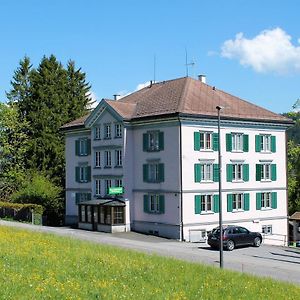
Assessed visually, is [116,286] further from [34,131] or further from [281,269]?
[34,131]

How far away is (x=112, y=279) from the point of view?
61.7 ft

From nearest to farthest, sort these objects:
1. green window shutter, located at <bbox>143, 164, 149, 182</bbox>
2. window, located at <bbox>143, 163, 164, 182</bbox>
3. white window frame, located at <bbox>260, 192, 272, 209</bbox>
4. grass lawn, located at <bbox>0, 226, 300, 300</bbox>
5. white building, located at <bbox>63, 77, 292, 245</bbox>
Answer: grass lawn, located at <bbox>0, 226, 300, 300</bbox>, white building, located at <bbox>63, 77, 292, 245</bbox>, window, located at <bbox>143, 163, 164, 182</bbox>, green window shutter, located at <bbox>143, 164, 149, 182</bbox>, white window frame, located at <bbox>260, 192, 272, 209</bbox>

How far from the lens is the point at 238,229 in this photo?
3900 centimetres

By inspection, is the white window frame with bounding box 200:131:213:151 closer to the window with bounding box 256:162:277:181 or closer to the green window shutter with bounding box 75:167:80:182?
the window with bounding box 256:162:277:181

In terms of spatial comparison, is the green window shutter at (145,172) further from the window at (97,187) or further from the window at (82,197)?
the window at (82,197)

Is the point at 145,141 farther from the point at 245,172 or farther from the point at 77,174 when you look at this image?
the point at 77,174

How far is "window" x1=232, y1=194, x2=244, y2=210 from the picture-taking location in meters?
47.3

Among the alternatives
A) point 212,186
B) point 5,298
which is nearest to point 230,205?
point 212,186

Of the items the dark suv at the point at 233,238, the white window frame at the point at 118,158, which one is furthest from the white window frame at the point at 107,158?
the dark suv at the point at 233,238

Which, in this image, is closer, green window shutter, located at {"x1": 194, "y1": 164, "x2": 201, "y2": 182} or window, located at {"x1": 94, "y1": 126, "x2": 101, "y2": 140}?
green window shutter, located at {"x1": 194, "y1": 164, "x2": 201, "y2": 182}

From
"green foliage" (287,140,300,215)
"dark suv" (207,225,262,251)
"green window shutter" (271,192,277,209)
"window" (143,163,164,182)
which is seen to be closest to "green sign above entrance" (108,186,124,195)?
"window" (143,163,164,182)

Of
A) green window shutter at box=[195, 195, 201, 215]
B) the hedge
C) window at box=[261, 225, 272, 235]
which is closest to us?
green window shutter at box=[195, 195, 201, 215]

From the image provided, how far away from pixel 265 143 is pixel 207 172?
7637 millimetres

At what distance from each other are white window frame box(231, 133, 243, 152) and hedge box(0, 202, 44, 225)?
20359 mm
